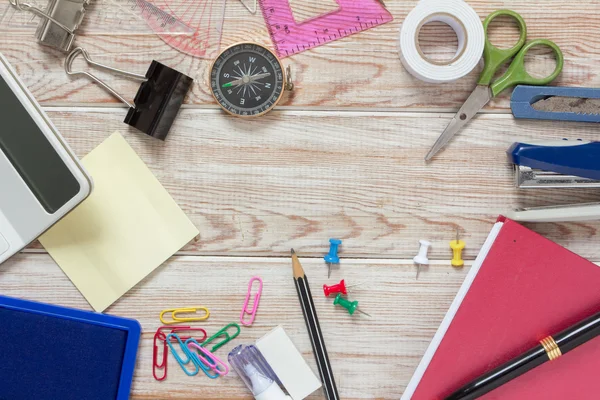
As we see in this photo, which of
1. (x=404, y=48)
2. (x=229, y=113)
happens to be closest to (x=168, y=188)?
(x=229, y=113)

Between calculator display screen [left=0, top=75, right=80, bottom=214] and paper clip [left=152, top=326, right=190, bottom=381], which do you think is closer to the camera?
calculator display screen [left=0, top=75, right=80, bottom=214]

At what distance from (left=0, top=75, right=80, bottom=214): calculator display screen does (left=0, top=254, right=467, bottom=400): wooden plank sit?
0.15 meters

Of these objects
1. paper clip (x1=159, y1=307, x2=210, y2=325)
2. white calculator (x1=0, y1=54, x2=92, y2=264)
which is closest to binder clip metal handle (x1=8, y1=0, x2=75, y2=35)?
white calculator (x1=0, y1=54, x2=92, y2=264)

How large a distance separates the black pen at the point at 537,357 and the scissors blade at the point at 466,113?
0.34 meters

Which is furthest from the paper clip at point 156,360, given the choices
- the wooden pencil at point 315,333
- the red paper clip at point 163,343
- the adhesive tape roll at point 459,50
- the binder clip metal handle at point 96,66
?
the adhesive tape roll at point 459,50

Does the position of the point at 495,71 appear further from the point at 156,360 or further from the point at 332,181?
the point at 156,360

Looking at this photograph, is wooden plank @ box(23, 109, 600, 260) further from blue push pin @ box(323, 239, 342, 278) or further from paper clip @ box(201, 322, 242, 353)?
paper clip @ box(201, 322, 242, 353)

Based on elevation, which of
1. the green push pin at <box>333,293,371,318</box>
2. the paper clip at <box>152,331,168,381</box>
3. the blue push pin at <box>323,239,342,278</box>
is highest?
the blue push pin at <box>323,239,342,278</box>

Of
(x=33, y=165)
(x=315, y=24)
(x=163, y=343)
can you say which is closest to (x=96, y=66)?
(x=33, y=165)

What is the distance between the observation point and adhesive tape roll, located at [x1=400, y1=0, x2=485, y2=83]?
2.70ft

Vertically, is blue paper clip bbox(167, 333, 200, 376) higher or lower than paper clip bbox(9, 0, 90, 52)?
lower

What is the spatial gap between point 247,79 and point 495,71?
395 mm

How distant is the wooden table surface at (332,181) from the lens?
878mm

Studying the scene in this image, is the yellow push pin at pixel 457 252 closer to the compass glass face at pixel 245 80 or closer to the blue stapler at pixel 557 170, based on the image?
the blue stapler at pixel 557 170
